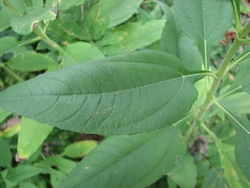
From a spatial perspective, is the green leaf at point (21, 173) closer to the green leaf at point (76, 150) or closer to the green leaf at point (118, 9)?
the green leaf at point (76, 150)

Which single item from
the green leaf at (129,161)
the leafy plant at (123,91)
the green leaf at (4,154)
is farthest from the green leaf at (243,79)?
the green leaf at (4,154)

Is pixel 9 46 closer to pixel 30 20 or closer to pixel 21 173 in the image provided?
pixel 30 20

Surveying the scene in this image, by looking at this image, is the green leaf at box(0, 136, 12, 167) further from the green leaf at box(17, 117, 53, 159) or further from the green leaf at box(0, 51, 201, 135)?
the green leaf at box(0, 51, 201, 135)

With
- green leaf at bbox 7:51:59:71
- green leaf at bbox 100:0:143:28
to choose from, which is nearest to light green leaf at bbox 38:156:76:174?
green leaf at bbox 7:51:59:71

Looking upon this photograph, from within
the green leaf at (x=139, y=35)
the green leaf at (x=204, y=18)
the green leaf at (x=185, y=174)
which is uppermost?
the green leaf at (x=204, y=18)

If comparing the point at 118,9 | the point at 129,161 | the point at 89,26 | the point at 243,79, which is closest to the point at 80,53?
the point at 89,26

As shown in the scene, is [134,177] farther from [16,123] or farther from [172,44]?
[16,123]
